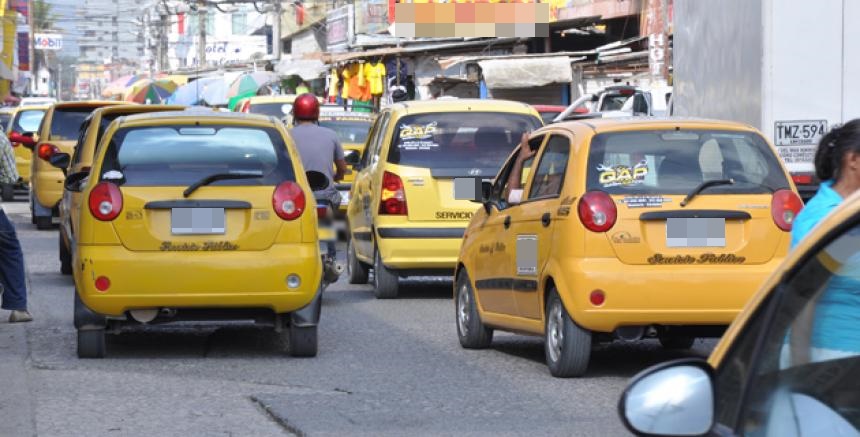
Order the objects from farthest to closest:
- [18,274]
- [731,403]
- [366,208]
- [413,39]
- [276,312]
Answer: [413,39] < [366,208] < [18,274] < [276,312] < [731,403]

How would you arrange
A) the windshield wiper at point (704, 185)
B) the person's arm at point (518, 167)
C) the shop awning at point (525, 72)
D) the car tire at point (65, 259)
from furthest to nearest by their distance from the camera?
the shop awning at point (525, 72), the car tire at point (65, 259), the person's arm at point (518, 167), the windshield wiper at point (704, 185)

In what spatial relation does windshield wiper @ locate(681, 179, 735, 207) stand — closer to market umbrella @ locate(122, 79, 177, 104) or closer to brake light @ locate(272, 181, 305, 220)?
brake light @ locate(272, 181, 305, 220)

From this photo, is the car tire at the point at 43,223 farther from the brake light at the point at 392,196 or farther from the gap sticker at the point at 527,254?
the gap sticker at the point at 527,254

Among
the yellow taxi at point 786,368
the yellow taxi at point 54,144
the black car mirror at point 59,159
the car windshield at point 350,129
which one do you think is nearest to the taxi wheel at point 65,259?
the black car mirror at point 59,159

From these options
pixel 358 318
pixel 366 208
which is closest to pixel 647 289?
pixel 358 318

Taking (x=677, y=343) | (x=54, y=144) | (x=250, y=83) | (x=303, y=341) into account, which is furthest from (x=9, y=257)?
(x=250, y=83)

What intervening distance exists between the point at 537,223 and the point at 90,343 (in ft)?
9.25

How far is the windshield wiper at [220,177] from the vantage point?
1023 cm

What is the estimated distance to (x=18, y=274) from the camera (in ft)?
40.5

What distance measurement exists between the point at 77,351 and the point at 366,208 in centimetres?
512

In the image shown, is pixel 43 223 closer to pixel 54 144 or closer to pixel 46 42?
pixel 54 144

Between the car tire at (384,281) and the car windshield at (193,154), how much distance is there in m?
4.07

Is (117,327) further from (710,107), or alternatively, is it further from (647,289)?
(710,107)

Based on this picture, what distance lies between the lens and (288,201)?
1030 centimetres
